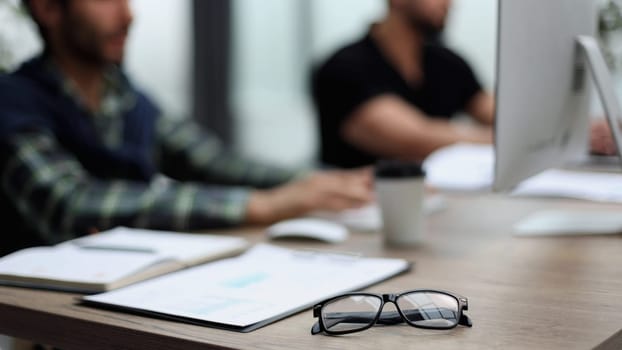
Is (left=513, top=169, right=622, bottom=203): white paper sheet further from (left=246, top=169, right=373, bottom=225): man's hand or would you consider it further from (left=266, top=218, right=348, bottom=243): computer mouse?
(left=266, top=218, right=348, bottom=243): computer mouse

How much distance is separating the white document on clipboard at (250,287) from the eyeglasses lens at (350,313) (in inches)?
2.5

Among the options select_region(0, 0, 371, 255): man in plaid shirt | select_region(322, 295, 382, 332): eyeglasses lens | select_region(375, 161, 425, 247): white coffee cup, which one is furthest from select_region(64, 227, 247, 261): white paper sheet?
select_region(322, 295, 382, 332): eyeglasses lens

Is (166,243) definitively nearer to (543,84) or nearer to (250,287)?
(250,287)

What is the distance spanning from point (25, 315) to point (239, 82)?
3431 millimetres

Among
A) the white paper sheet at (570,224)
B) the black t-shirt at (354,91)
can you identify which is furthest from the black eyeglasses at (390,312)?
the black t-shirt at (354,91)

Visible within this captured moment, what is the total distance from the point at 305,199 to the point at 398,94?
1.23 metres

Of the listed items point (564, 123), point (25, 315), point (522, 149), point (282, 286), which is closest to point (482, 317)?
point (282, 286)

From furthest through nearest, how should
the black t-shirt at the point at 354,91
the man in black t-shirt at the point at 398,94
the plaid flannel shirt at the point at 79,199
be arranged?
the black t-shirt at the point at 354,91, the man in black t-shirt at the point at 398,94, the plaid flannel shirt at the point at 79,199

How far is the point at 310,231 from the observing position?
1.48 metres

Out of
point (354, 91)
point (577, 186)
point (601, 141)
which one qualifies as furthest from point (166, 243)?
point (354, 91)

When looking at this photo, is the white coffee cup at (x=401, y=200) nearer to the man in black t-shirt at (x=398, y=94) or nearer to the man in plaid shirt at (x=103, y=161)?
the man in plaid shirt at (x=103, y=161)

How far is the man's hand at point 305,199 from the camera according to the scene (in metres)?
1.64

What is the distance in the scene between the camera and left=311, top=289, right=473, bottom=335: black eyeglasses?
0.92m

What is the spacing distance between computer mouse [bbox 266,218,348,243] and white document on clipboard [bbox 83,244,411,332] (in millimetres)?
135
